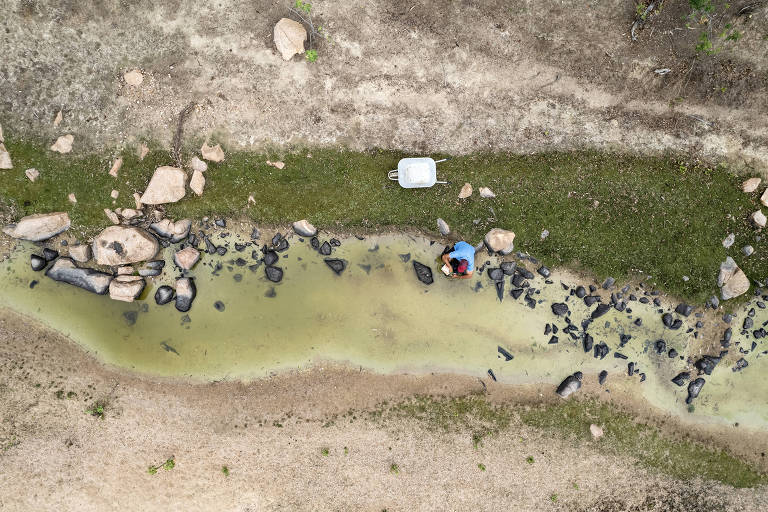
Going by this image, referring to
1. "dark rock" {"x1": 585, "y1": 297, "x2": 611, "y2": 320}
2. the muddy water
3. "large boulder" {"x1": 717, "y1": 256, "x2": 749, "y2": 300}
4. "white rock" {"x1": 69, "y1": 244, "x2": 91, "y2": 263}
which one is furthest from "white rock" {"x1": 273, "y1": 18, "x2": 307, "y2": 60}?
"large boulder" {"x1": 717, "y1": 256, "x2": 749, "y2": 300}

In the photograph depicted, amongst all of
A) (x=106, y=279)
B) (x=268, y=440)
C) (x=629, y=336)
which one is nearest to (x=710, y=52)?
(x=629, y=336)

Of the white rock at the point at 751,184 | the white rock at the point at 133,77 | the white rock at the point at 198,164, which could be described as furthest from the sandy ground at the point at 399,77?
the white rock at the point at 198,164

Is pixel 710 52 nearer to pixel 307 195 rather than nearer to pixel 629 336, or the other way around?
pixel 629 336

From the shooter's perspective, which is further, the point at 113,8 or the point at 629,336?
the point at 629,336

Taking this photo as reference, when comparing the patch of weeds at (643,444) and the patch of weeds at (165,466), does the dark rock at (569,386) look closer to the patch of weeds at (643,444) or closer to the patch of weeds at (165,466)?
the patch of weeds at (643,444)

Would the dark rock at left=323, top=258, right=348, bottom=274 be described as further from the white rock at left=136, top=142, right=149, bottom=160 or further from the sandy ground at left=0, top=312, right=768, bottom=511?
the white rock at left=136, top=142, right=149, bottom=160

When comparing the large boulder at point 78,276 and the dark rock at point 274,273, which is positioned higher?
the dark rock at point 274,273
